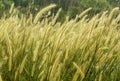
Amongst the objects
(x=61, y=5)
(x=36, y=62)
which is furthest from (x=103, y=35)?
(x=61, y=5)

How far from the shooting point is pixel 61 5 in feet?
68.3

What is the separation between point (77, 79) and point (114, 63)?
0.36m

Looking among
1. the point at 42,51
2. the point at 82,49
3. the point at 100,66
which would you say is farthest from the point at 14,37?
the point at 100,66

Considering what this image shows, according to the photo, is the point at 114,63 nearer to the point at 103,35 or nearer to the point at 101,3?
the point at 103,35

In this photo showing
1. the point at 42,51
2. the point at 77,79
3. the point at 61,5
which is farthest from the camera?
the point at 61,5

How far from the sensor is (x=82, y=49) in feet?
7.84

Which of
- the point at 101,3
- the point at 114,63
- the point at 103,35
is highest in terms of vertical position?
the point at 103,35

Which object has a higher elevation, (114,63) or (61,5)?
(114,63)

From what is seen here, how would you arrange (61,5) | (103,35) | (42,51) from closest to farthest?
(42,51) < (103,35) < (61,5)

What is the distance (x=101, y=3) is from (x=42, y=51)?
62.6ft

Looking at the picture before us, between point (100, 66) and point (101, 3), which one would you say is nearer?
point (100, 66)

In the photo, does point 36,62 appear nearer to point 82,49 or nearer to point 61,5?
point 82,49

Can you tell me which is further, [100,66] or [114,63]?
[114,63]

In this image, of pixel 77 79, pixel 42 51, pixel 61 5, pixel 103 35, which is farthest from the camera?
pixel 61 5
